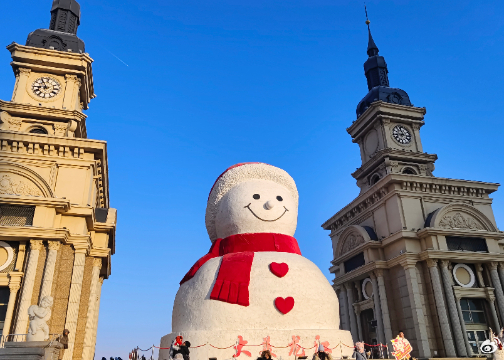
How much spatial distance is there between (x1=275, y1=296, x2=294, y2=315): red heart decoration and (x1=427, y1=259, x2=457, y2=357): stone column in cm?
1438

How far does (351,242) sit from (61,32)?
23.5 m

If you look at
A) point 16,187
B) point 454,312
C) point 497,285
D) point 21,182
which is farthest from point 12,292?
point 497,285

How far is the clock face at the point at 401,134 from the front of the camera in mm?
29798

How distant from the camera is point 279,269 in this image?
33.9ft

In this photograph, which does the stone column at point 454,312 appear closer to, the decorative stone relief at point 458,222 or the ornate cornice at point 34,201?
the decorative stone relief at point 458,222

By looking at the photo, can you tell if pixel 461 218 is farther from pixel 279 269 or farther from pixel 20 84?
pixel 20 84

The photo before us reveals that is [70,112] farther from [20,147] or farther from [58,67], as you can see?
[20,147]

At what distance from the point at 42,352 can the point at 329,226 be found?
2291 cm

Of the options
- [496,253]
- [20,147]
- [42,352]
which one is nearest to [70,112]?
[20,147]

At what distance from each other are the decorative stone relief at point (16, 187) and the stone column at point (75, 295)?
127 inches

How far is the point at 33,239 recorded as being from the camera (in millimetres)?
17125

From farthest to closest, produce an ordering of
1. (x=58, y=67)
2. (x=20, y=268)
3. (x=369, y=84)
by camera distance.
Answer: (x=369, y=84) → (x=58, y=67) → (x=20, y=268)

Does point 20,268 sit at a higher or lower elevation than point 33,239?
lower

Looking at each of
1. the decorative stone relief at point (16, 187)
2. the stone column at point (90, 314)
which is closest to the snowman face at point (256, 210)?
the stone column at point (90, 314)
